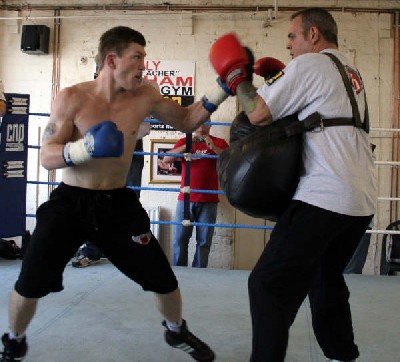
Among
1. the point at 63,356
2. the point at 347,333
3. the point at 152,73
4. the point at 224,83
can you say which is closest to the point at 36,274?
the point at 63,356

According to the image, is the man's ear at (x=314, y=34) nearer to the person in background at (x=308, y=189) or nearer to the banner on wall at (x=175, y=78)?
the person in background at (x=308, y=189)

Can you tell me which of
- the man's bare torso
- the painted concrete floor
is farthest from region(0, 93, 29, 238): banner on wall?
the man's bare torso

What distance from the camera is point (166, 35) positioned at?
4.93 meters

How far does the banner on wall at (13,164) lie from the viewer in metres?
3.26

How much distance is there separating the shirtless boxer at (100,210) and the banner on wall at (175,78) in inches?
121

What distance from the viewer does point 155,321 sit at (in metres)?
2.35

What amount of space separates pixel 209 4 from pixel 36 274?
3.91m

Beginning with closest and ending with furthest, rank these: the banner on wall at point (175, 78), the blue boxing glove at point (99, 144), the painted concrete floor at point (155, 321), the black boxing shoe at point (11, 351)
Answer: the blue boxing glove at point (99, 144) → the black boxing shoe at point (11, 351) → the painted concrete floor at point (155, 321) → the banner on wall at point (175, 78)

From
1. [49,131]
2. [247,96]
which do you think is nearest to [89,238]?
[49,131]

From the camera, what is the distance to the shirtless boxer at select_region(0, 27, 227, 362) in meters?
1.67

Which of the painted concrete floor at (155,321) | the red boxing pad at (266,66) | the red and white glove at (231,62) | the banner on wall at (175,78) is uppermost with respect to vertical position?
the banner on wall at (175,78)

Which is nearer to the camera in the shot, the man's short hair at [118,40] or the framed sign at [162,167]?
the man's short hair at [118,40]

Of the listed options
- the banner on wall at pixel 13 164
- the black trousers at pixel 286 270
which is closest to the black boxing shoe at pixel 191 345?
the black trousers at pixel 286 270

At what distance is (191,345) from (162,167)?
3251 mm
